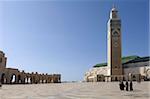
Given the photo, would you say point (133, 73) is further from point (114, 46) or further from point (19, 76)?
point (19, 76)

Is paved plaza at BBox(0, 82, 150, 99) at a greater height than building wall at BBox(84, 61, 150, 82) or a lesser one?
lesser

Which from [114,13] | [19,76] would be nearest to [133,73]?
[114,13]

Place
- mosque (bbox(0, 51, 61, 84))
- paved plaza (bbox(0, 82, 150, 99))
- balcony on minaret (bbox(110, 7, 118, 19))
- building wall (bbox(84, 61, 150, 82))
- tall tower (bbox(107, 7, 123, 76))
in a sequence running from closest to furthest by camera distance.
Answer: paved plaza (bbox(0, 82, 150, 99)) < mosque (bbox(0, 51, 61, 84)) < building wall (bbox(84, 61, 150, 82)) < tall tower (bbox(107, 7, 123, 76)) < balcony on minaret (bbox(110, 7, 118, 19))

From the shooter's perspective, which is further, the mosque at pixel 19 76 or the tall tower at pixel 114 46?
the tall tower at pixel 114 46

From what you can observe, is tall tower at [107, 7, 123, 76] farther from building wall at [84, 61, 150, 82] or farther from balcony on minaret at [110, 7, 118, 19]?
building wall at [84, 61, 150, 82]

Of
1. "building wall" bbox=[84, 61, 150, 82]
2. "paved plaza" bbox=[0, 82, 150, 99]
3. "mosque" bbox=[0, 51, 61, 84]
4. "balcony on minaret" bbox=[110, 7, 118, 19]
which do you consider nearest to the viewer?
"paved plaza" bbox=[0, 82, 150, 99]

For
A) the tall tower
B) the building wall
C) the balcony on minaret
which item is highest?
the balcony on minaret

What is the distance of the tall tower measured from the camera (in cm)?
10168

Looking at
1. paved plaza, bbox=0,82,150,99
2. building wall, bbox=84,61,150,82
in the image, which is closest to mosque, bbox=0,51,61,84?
building wall, bbox=84,61,150,82

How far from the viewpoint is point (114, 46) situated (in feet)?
338

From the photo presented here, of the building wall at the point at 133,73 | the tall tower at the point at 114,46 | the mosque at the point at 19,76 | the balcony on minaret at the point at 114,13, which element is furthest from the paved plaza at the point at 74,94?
the balcony on minaret at the point at 114,13

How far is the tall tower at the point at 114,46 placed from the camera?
102 m

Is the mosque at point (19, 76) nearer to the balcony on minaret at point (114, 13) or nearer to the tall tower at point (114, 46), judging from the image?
the tall tower at point (114, 46)

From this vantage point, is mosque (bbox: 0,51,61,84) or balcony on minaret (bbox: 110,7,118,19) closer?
mosque (bbox: 0,51,61,84)
